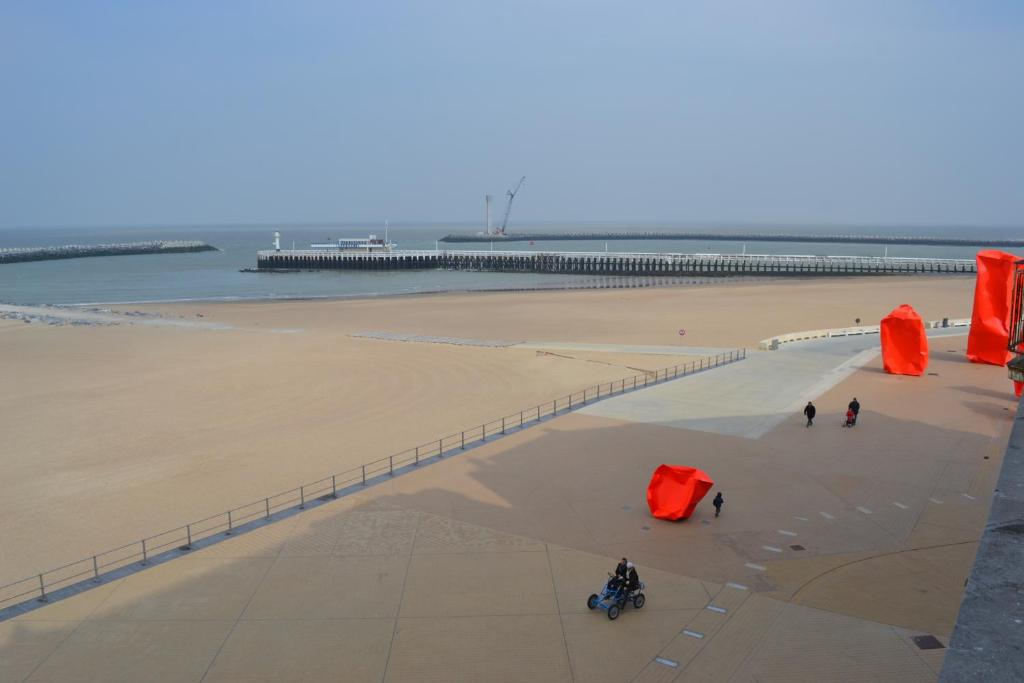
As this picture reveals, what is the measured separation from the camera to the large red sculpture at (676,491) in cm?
1316

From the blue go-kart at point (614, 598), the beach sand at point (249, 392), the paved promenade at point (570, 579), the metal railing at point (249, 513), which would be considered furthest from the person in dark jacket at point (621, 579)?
the beach sand at point (249, 392)

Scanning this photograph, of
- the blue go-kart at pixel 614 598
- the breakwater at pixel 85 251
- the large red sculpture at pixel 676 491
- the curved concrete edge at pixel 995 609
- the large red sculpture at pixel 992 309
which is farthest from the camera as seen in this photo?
the breakwater at pixel 85 251

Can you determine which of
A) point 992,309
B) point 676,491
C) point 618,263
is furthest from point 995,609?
point 618,263

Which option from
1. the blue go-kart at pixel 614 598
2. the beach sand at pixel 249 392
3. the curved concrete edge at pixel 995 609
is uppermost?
the curved concrete edge at pixel 995 609

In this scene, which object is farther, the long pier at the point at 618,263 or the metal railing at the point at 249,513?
the long pier at the point at 618,263

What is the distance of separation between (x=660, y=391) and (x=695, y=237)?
17249 cm

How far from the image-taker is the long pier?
8312 cm

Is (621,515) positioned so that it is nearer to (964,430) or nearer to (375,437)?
(375,437)

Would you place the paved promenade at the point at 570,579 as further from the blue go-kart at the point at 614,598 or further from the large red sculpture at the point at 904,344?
the large red sculpture at the point at 904,344

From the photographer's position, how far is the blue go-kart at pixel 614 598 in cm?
1007

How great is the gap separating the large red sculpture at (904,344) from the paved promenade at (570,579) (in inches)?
292

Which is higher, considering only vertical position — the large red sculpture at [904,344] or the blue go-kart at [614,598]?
the large red sculpture at [904,344]

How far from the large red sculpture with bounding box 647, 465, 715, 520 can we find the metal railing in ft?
15.5

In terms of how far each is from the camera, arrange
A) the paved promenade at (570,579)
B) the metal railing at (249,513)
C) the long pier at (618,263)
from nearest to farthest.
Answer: the paved promenade at (570,579) < the metal railing at (249,513) < the long pier at (618,263)
